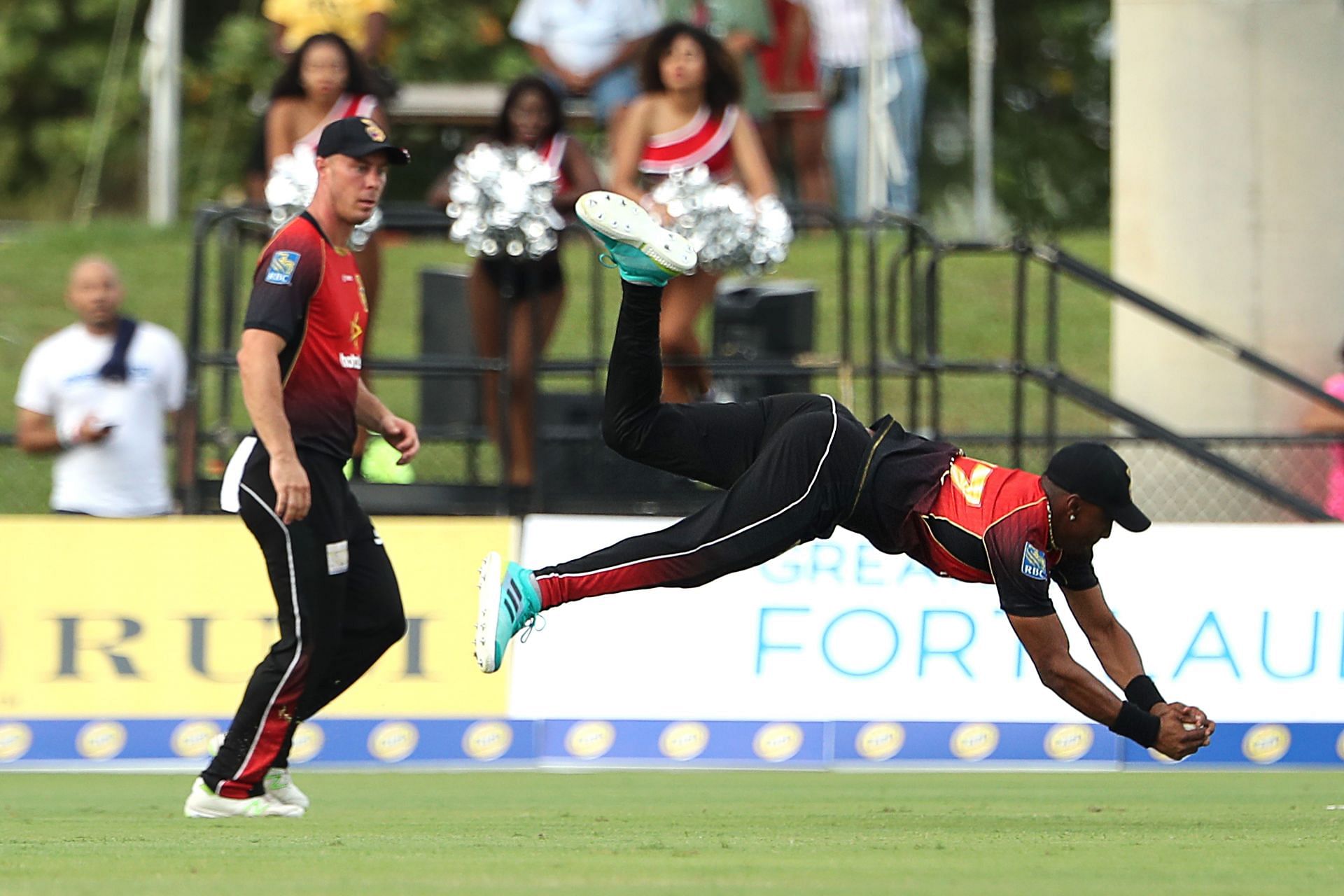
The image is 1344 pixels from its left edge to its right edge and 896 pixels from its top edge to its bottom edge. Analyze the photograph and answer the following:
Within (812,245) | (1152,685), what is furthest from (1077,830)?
(812,245)

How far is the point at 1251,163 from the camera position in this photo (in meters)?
14.1

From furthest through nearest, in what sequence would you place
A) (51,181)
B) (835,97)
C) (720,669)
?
(51,181) < (835,97) < (720,669)

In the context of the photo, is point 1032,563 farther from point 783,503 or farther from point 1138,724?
point 783,503

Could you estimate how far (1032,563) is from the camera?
767cm

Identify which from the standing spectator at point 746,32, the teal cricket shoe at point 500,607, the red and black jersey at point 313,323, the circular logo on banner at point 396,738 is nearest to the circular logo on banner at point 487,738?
the circular logo on banner at point 396,738

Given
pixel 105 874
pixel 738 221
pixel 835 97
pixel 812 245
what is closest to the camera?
pixel 105 874

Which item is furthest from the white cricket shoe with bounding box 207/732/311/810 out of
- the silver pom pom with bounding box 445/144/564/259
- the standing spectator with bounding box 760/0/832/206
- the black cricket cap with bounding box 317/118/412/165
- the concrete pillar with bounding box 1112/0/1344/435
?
the standing spectator with bounding box 760/0/832/206

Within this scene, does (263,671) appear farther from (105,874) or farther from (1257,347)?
(1257,347)

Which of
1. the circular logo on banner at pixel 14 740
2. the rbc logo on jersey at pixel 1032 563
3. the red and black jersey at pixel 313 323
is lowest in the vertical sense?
the circular logo on banner at pixel 14 740

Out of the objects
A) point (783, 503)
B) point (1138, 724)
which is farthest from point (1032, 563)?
point (783, 503)

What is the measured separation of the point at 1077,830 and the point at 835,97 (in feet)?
34.6

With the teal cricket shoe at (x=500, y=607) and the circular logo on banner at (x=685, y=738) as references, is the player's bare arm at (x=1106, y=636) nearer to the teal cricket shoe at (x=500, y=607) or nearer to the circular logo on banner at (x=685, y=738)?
the teal cricket shoe at (x=500, y=607)

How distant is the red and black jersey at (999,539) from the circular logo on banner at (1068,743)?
2903 mm

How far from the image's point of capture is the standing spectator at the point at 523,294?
12.2m
